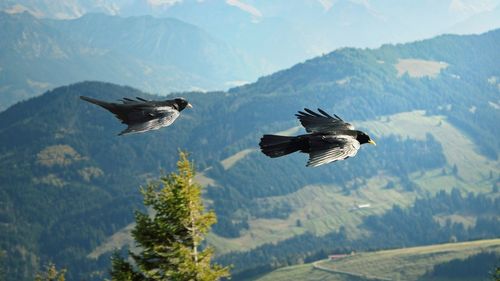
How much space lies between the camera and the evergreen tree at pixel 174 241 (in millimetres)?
41875

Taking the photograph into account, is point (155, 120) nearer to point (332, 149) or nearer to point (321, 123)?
point (332, 149)

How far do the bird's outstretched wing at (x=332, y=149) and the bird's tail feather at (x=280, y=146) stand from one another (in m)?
0.69

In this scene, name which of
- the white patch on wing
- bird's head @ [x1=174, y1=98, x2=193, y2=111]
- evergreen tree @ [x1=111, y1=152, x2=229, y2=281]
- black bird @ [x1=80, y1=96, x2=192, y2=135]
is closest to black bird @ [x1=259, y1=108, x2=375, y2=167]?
bird's head @ [x1=174, y1=98, x2=193, y2=111]

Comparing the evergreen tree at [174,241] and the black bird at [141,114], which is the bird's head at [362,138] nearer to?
the black bird at [141,114]

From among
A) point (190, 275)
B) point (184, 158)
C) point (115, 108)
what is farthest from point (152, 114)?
point (184, 158)

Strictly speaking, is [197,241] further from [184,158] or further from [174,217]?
[184,158]

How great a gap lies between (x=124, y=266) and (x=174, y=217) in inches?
151

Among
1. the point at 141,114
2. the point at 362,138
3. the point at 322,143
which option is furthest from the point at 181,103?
the point at 362,138

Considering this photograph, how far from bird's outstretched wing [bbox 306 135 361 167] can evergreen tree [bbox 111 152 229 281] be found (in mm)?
26980

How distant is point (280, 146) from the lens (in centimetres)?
1634

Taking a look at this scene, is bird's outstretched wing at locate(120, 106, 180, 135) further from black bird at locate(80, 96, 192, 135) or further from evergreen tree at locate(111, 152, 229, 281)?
evergreen tree at locate(111, 152, 229, 281)

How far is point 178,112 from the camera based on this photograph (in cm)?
1538

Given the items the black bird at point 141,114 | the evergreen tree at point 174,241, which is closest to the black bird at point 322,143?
the black bird at point 141,114

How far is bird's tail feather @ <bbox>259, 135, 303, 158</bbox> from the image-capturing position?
16078mm
